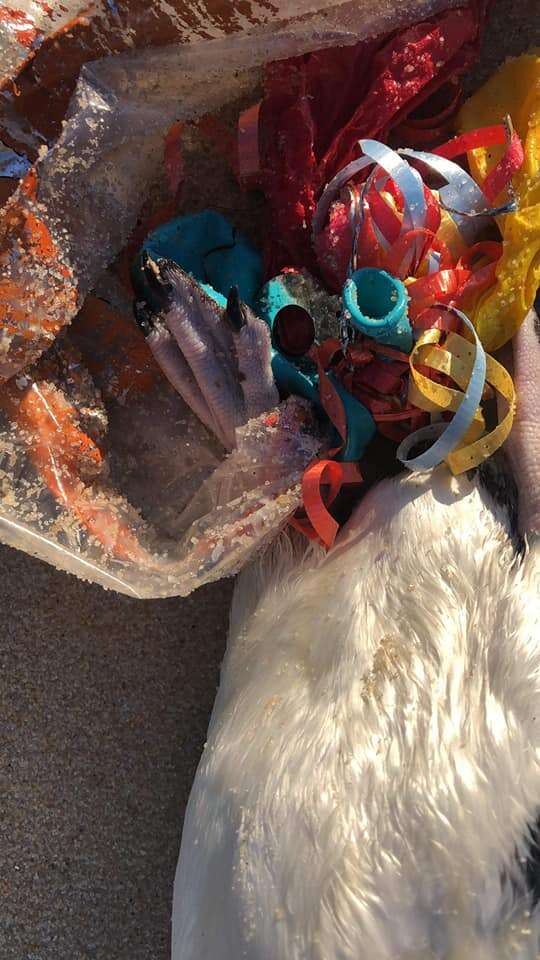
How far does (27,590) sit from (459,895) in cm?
80

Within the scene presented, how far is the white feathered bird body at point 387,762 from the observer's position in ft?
Result: 2.63

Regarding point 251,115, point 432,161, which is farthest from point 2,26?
point 432,161

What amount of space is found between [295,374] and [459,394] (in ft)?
0.76

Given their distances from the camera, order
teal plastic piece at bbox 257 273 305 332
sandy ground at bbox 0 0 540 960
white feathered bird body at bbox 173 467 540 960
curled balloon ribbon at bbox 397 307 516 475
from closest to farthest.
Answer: white feathered bird body at bbox 173 467 540 960, curled balloon ribbon at bbox 397 307 516 475, teal plastic piece at bbox 257 273 305 332, sandy ground at bbox 0 0 540 960

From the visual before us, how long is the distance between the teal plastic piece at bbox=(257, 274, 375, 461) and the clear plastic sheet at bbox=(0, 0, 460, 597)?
27mm

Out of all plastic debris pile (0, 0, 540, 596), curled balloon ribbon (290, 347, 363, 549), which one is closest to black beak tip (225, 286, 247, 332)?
plastic debris pile (0, 0, 540, 596)

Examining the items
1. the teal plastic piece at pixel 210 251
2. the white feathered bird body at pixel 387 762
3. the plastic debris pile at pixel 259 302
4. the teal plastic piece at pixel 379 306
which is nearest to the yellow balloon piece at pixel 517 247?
the plastic debris pile at pixel 259 302

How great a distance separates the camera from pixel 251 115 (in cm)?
122

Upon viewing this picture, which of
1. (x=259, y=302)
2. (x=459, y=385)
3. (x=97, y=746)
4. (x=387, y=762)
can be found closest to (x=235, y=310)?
(x=259, y=302)

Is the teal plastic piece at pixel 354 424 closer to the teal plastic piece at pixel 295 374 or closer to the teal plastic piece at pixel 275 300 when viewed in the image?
the teal plastic piece at pixel 295 374

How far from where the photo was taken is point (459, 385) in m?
1.05

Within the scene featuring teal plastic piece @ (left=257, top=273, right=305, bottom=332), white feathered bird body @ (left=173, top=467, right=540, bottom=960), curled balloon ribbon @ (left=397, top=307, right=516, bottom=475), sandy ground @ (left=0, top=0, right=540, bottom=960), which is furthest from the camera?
sandy ground @ (left=0, top=0, right=540, bottom=960)

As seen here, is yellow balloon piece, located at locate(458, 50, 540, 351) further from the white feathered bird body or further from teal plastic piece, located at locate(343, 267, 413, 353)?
the white feathered bird body

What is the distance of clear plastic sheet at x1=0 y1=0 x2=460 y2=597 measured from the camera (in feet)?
A: 3.66
